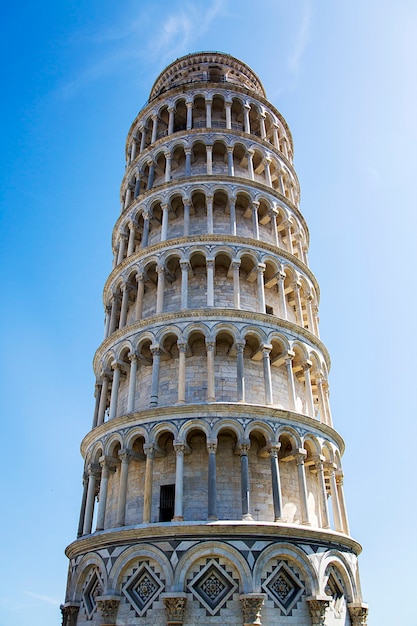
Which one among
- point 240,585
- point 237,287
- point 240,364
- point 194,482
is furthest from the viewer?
point 237,287

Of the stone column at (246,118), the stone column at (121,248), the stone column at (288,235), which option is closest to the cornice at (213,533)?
the stone column at (121,248)

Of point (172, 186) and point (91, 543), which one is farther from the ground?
point (172, 186)

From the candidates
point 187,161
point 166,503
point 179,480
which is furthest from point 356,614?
point 187,161

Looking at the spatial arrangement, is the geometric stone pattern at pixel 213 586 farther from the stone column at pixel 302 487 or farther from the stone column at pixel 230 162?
the stone column at pixel 230 162

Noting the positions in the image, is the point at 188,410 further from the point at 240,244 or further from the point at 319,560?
the point at 240,244

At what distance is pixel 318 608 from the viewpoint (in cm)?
1553

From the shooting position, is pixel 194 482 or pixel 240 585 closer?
pixel 240 585

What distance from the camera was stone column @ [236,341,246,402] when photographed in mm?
18297

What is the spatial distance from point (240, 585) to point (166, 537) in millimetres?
2458

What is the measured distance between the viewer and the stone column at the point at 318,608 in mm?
15406

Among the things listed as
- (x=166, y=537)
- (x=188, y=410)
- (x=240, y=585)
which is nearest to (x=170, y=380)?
(x=188, y=410)

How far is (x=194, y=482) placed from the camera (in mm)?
17578

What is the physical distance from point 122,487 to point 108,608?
3.48 m

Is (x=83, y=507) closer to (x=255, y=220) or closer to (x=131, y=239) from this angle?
(x=131, y=239)
